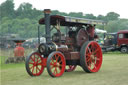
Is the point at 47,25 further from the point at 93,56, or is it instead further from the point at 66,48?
the point at 93,56

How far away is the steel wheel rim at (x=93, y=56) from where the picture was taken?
963cm

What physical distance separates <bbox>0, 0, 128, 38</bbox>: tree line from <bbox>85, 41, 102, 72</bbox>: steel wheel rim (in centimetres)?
5526

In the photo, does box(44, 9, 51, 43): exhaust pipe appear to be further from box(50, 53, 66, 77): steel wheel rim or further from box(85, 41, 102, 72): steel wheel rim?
box(85, 41, 102, 72): steel wheel rim

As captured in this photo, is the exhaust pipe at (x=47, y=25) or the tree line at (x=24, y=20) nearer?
the exhaust pipe at (x=47, y=25)

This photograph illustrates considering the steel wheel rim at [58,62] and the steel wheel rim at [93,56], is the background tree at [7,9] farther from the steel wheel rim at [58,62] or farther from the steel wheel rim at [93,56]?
the steel wheel rim at [58,62]

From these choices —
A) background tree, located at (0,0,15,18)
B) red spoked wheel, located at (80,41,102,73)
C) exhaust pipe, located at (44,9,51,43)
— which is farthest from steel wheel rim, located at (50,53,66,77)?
background tree, located at (0,0,15,18)

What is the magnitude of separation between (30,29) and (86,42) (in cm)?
6639

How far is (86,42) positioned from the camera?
31.7 ft

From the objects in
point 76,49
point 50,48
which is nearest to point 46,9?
point 50,48

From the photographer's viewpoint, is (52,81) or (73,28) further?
(73,28)

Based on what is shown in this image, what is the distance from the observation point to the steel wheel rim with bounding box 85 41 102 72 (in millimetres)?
9633

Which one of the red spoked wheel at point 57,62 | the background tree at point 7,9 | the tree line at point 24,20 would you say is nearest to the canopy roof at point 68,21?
the red spoked wheel at point 57,62

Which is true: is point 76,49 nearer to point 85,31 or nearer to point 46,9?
point 85,31

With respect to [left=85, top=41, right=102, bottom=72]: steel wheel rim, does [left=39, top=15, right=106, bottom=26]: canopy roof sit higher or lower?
higher
